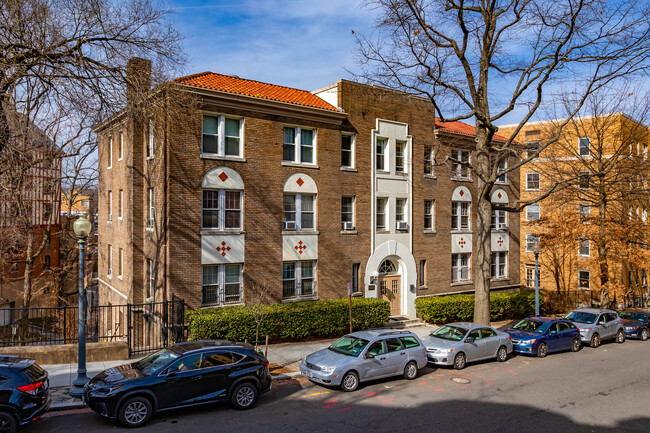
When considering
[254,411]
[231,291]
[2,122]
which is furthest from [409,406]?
[2,122]

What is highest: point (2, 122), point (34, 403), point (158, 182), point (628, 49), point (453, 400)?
point (628, 49)

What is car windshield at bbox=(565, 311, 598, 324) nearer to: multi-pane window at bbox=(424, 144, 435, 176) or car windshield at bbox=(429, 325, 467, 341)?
car windshield at bbox=(429, 325, 467, 341)

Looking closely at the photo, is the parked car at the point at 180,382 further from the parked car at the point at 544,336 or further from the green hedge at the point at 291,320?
the parked car at the point at 544,336

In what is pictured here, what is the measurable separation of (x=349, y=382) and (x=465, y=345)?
16.8 feet

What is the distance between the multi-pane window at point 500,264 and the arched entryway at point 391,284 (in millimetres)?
8571

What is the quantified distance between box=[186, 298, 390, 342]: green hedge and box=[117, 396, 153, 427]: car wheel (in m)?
6.31

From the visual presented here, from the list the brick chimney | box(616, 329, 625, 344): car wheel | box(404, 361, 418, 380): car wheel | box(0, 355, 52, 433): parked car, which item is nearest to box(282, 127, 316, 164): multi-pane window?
the brick chimney

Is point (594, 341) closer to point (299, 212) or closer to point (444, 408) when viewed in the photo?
point (444, 408)

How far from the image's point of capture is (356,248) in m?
22.8

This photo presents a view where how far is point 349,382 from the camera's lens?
41.5 ft

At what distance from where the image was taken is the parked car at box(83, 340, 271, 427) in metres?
9.79

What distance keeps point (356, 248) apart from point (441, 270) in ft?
20.8

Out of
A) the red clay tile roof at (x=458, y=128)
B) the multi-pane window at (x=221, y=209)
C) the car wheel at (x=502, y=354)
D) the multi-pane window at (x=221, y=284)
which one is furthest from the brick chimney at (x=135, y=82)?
the red clay tile roof at (x=458, y=128)

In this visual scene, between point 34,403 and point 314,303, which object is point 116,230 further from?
point 34,403
